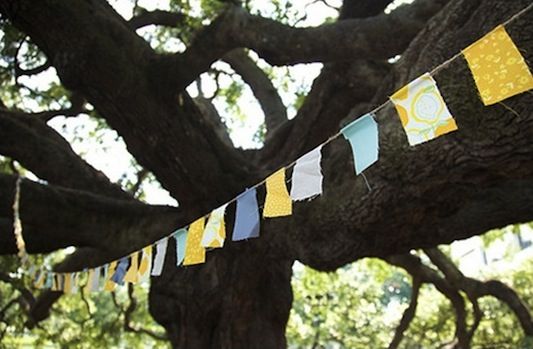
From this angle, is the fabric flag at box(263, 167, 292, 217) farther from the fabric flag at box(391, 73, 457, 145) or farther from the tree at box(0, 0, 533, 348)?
the tree at box(0, 0, 533, 348)

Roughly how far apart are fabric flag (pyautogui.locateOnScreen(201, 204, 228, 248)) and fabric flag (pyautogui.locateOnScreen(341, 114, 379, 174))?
125 centimetres

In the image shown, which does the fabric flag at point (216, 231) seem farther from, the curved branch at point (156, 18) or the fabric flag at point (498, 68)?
the curved branch at point (156, 18)

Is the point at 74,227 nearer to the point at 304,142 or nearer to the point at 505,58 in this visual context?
the point at 304,142

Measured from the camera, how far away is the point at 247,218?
3.14 metres

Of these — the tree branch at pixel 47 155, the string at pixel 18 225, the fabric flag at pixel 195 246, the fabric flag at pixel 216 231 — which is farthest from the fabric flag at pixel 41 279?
the fabric flag at pixel 216 231

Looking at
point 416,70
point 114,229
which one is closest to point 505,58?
point 416,70

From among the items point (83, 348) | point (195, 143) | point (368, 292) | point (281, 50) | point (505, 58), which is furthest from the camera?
point (368, 292)

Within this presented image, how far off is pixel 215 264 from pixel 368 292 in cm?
933

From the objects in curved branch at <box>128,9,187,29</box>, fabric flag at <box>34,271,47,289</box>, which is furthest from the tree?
fabric flag at <box>34,271,47,289</box>

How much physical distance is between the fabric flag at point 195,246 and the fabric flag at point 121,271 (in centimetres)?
151

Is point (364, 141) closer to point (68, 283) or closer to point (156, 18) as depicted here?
point (68, 283)

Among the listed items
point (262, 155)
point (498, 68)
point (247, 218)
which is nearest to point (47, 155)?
point (262, 155)

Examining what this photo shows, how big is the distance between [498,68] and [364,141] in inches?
25.0

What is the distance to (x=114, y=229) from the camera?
5.52m
